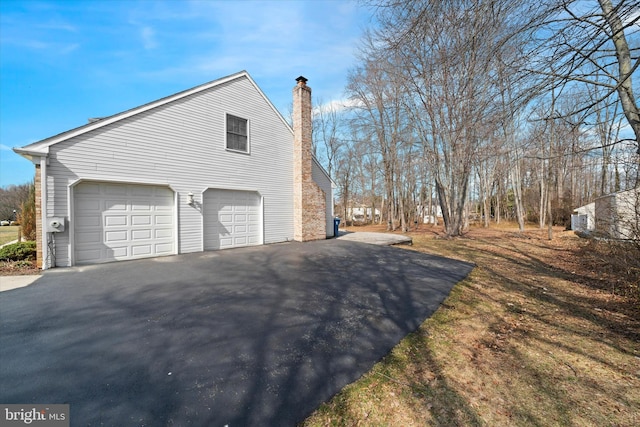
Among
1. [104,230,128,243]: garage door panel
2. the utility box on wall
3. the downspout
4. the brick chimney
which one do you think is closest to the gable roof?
the downspout

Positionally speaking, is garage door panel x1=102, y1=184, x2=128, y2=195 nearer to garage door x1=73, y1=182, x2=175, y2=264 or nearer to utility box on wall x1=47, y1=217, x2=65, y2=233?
garage door x1=73, y1=182, x2=175, y2=264

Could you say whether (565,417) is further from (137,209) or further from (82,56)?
(82,56)

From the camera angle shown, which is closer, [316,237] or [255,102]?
[255,102]

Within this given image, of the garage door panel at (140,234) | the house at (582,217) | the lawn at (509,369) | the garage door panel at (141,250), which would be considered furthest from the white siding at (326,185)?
the house at (582,217)

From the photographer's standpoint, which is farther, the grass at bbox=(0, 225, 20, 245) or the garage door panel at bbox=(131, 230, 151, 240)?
the grass at bbox=(0, 225, 20, 245)

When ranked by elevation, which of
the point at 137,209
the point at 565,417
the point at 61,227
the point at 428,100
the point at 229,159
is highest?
the point at 428,100

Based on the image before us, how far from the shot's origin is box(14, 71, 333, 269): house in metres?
6.54

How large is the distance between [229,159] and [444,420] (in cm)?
973

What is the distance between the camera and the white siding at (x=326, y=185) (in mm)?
12805

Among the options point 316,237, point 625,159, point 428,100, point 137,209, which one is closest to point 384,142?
point 428,100

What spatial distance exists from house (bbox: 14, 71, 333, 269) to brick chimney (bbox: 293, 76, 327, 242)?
47 millimetres

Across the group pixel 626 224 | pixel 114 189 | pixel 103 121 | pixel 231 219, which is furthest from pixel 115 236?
pixel 626 224

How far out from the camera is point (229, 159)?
970 cm

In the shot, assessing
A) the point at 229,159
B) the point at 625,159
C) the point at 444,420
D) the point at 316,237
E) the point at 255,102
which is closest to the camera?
the point at 444,420
